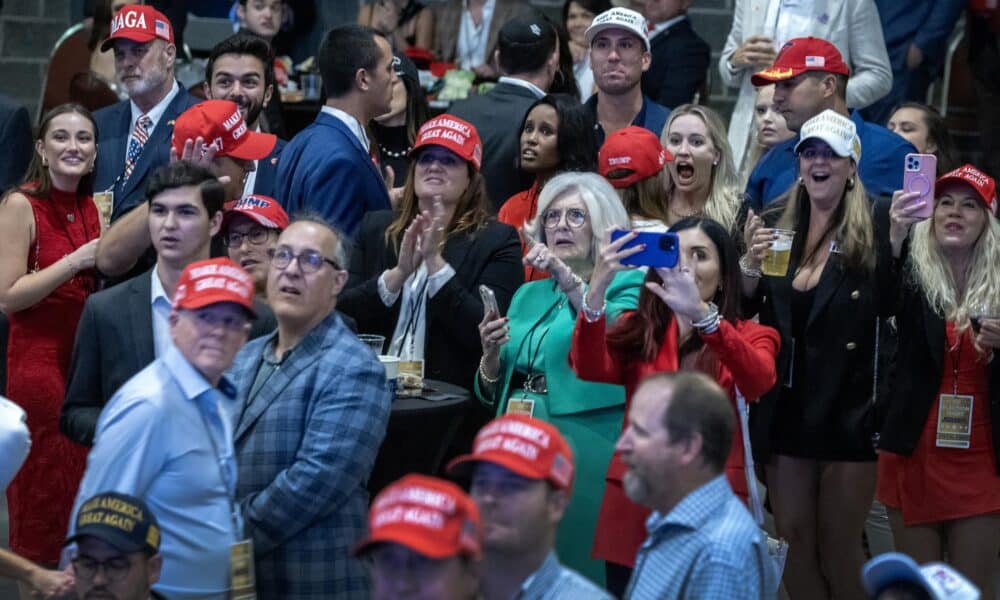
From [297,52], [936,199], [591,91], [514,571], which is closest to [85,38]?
[297,52]

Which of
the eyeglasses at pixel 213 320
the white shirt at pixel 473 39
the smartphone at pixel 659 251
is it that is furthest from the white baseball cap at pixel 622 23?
the eyeglasses at pixel 213 320

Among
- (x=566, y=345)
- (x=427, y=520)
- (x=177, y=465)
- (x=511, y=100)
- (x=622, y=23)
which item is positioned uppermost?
(x=622, y=23)

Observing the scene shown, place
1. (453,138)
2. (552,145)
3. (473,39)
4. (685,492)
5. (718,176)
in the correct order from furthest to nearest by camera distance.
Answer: (473,39), (718,176), (552,145), (453,138), (685,492)

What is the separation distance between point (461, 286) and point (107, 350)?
1.47 metres

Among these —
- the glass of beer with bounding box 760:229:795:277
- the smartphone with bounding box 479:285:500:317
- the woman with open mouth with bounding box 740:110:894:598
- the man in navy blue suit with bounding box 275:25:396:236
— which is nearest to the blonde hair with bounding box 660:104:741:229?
the woman with open mouth with bounding box 740:110:894:598

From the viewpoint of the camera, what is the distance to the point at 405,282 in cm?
634

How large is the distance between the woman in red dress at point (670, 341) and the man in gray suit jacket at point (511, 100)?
2.17 meters

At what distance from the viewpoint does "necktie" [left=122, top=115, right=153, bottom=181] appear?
289 inches

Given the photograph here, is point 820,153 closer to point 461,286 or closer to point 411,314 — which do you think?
point 461,286

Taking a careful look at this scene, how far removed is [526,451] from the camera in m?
4.07

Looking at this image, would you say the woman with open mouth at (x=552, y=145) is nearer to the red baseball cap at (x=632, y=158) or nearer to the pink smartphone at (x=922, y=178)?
the red baseball cap at (x=632, y=158)

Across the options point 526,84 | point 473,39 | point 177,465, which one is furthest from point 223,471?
point 473,39

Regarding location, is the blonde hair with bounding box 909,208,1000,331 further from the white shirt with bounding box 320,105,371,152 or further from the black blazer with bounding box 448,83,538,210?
the white shirt with bounding box 320,105,371,152

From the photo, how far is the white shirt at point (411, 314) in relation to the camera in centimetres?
630
